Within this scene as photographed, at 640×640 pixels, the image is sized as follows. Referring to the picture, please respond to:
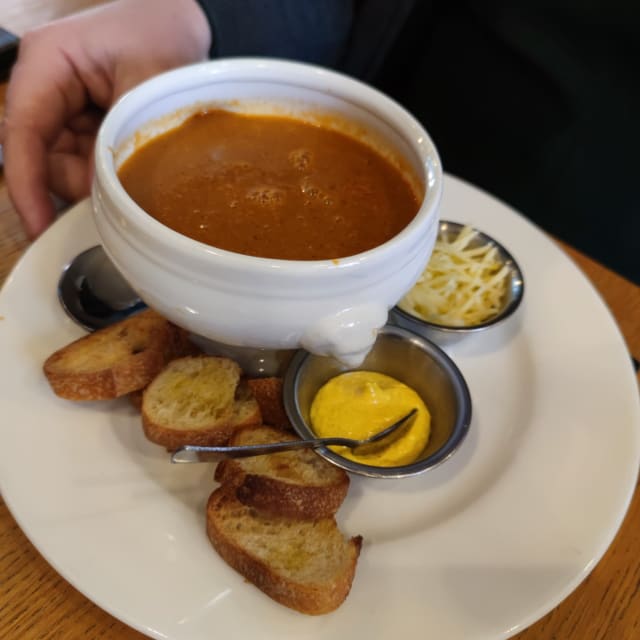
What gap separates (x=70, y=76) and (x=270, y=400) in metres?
1.13

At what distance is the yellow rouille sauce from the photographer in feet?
4.48

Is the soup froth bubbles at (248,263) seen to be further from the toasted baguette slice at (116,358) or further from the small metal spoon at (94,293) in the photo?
the small metal spoon at (94,293)

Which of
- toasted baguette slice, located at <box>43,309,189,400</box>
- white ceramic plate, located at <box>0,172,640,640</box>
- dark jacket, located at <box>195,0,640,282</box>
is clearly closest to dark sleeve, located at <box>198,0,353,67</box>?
dark jacket, located at <box>195,0,640,282</box>

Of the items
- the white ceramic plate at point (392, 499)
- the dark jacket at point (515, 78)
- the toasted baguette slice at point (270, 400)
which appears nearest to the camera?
the white ceramic plate at point (392, 499)

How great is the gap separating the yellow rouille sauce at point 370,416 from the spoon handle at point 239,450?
101 millimetres

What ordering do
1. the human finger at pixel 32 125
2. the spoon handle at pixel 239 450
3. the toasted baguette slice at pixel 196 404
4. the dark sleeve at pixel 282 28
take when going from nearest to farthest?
the spoon handle at pixel 239 450
the toasted baguette slice at pixel 196 404
the human finger at pixel 32 125
the dark sleeve at pixel 282 28

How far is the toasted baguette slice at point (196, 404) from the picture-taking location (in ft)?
4.23

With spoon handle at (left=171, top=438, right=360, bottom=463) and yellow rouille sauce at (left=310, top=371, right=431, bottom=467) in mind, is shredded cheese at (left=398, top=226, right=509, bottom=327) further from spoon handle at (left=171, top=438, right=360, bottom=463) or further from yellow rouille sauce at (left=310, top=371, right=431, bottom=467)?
spoon handle at (left=171, top=438, right=360, bottom=463)

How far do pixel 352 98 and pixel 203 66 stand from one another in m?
0.34

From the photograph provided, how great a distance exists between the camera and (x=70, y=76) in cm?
182

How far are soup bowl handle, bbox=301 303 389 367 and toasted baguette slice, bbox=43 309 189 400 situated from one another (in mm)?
406

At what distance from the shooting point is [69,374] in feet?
4.22

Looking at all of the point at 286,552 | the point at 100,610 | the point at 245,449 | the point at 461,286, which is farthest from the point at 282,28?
the point at 100,610

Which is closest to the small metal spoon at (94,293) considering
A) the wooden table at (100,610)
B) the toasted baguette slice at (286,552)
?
the wooden table at (100,610)
